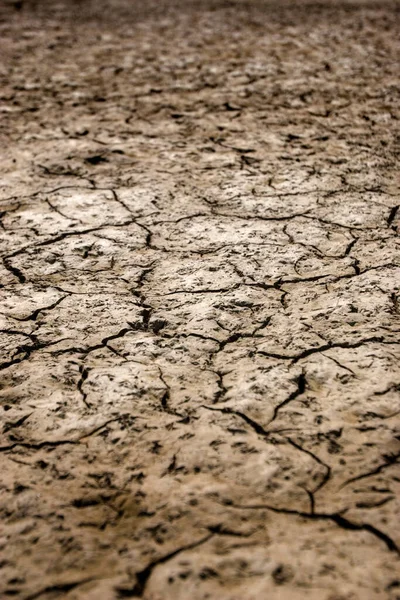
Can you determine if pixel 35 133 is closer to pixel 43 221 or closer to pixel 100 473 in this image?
pixel 43 221

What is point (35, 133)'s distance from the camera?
3148 millimetres

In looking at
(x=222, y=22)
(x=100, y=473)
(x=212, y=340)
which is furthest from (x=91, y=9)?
(x=100, y=473)

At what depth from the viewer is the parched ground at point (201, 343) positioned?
3.74 ft

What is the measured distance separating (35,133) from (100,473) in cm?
236

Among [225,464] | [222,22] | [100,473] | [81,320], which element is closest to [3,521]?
[100,473]

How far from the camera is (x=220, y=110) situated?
336 centimetres

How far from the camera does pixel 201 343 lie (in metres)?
1.70

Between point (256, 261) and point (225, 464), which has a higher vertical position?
point (256, 261)

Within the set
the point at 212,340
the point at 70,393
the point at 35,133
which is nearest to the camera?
the point at 70,393

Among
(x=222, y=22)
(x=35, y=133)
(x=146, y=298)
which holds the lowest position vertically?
(x=146, y=298)

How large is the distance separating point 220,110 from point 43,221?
1486 millimetres

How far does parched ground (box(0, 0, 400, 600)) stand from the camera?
1139 millimetres

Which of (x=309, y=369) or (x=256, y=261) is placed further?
(x=256, y=261)

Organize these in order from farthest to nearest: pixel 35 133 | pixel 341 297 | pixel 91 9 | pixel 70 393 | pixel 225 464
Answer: pixel 91 9
pixel 35 133
pixel 341 297
pixel 70 393
pixel 225 464
